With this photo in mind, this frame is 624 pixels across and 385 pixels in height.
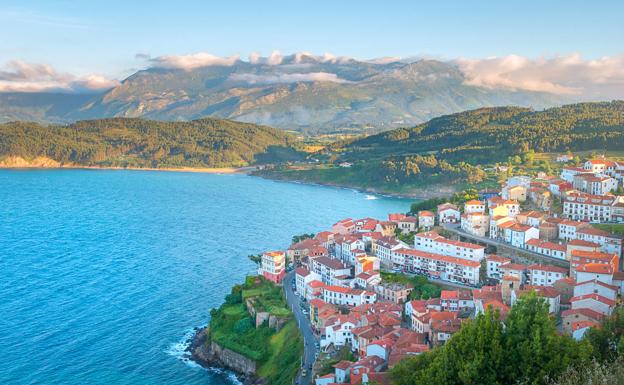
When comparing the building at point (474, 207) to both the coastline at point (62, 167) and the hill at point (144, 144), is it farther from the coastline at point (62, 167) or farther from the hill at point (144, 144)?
the hill at point (144, 144)

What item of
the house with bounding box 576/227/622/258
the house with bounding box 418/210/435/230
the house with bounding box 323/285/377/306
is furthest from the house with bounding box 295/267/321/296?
the house with bounding box 576/227/622/258

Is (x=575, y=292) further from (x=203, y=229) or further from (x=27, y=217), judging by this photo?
(x=27, y=217)

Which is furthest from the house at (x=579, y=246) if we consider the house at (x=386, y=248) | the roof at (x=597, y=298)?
the house at (x=386, y=248)

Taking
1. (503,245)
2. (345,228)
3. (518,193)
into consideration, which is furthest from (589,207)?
(345,228)

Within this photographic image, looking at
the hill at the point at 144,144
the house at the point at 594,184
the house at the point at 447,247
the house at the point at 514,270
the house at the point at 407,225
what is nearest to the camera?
the house at the point at 514,270

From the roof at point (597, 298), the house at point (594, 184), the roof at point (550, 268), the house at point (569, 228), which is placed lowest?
the roof at point (550, 268)

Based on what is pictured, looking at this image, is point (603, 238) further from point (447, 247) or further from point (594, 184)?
point (594, 184)

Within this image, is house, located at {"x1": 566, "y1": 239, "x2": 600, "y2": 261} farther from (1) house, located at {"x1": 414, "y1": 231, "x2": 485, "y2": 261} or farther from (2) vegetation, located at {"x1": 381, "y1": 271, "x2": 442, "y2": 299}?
(2) vegetation, located at {"x1": 381, "y1": 271, "x2": 442, "y2": 299}
